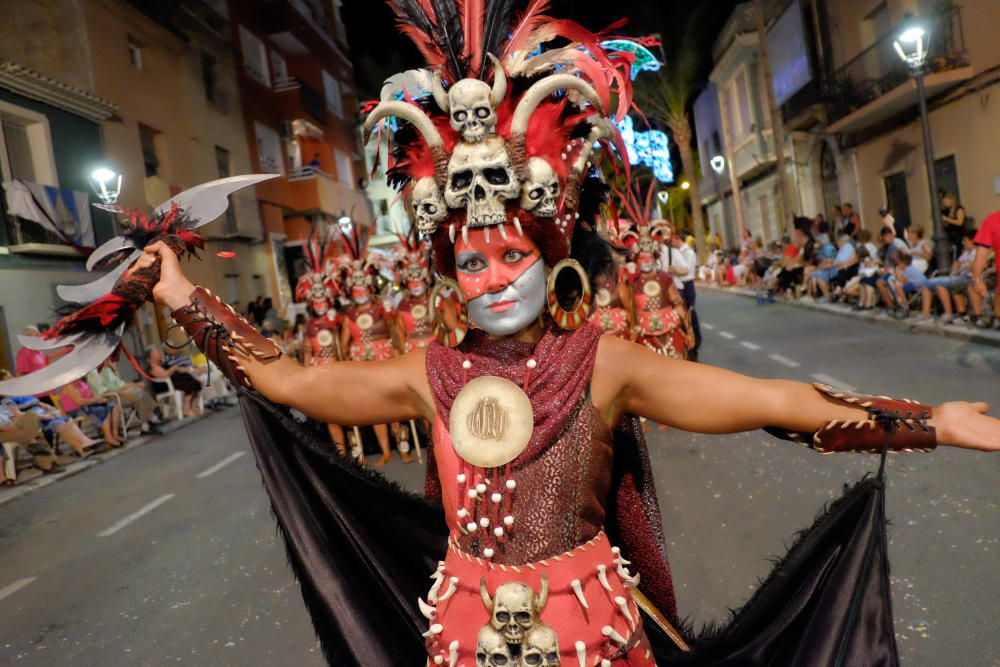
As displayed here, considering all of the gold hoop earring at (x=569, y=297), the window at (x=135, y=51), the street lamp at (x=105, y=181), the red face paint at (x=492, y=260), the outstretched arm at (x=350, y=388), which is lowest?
the outstretched arm at (x=350, y=388)

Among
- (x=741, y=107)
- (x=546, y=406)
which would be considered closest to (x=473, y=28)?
(x=546, y=406)

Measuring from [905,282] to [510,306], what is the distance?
14.1 meters

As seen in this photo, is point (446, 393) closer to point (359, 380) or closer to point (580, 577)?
point (359, 380)

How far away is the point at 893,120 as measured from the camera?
71.4 feet

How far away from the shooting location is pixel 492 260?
6.87ft

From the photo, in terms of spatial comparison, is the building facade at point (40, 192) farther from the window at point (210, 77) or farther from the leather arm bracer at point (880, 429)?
the leather arm bracer at point (880, 429)

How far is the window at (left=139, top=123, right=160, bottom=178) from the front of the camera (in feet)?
69.9

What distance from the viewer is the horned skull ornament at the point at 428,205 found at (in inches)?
84.1

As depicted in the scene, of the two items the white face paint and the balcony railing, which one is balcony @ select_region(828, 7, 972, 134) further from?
the white face paint

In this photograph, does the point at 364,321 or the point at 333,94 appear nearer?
the point at 364,321

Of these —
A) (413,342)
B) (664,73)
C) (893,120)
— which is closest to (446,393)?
(413,342)

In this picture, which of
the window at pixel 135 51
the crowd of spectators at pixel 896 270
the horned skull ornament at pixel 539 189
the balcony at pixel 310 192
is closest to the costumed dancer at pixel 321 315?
the horned skull ornament at pixel 539 189

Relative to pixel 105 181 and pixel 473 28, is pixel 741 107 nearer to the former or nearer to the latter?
pixel 105 181

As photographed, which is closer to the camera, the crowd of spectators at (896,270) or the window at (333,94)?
the crowd of spectators at (896,270)
